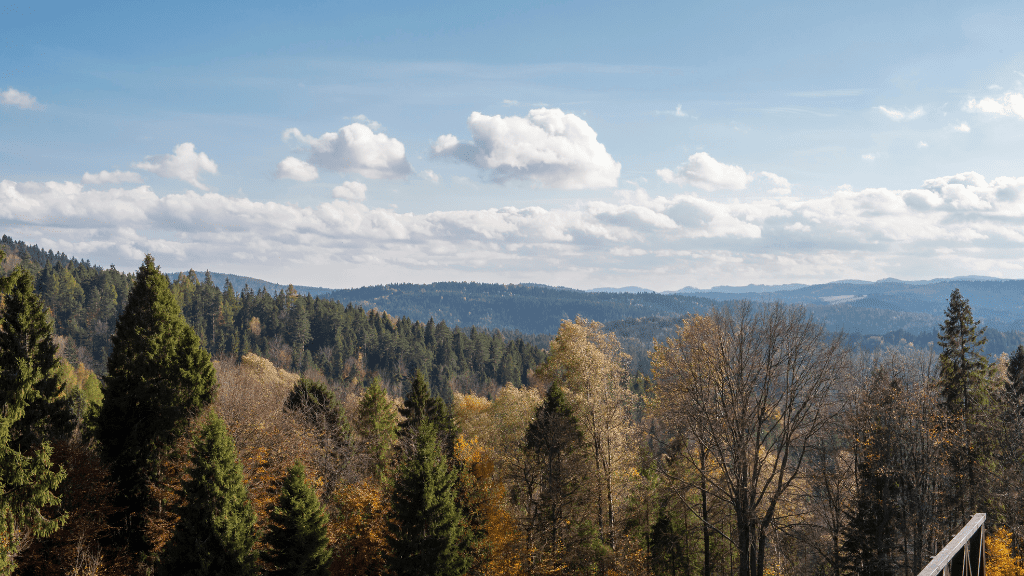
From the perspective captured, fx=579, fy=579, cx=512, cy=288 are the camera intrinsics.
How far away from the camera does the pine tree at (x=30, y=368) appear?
933 inches

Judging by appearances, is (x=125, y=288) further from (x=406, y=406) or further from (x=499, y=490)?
(x=499, y=490)

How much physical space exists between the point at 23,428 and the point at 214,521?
32.2ft

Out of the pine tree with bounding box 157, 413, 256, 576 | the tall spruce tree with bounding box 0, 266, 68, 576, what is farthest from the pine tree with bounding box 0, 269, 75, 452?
the pine tree with bounding box 157, 413, 256, 576

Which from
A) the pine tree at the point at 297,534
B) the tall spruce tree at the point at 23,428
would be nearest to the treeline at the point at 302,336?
the tall spruce tree at the point at 23,428

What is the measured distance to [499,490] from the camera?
91.4 ft

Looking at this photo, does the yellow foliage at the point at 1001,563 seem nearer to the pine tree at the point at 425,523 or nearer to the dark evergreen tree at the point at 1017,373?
the dark evergreen tree at the point at 1017,373

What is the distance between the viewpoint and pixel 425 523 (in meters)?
24.1

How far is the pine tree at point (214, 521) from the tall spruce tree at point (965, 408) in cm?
3045

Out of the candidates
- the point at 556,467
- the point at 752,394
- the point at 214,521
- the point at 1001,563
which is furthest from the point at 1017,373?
the point at 214,521

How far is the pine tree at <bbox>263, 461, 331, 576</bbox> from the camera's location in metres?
23.0

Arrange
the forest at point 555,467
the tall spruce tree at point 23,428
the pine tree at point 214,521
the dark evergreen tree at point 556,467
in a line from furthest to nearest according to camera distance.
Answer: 1. the dark evergreen tree at point 556,467
2. the forest at point 555,467
3. the pine tree at point 214,521
4. the tall spruce tree at point 23,428

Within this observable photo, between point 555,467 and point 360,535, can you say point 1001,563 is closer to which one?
point 555,467

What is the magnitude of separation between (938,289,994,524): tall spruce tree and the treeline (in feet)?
338

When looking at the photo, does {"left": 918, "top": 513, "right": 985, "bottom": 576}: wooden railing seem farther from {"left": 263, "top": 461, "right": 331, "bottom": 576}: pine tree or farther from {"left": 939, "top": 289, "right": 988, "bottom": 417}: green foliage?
{"left": 939, "top": 289, "right": 988, "bottom": 417}: green foliage
